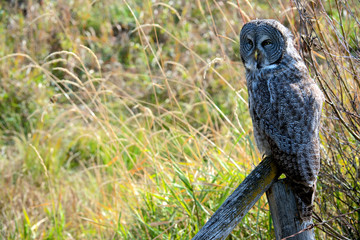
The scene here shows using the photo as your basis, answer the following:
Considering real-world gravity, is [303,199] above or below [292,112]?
below

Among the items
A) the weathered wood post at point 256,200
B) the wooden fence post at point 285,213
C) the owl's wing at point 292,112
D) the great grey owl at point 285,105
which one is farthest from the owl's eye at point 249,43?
the wooden fence post at point 285,213

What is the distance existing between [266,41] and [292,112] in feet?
1.15

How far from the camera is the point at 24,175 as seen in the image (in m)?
4.47

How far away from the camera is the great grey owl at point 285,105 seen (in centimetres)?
176

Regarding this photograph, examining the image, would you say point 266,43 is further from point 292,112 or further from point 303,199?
point 303,199

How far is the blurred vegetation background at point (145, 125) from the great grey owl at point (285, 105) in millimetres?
188

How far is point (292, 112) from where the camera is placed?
5.87 ft

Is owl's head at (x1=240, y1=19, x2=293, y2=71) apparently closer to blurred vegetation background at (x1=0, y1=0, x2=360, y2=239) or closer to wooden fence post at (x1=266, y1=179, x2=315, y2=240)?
blurred vegetation background at (x1=0, y1=0, x2=360, y2=239)

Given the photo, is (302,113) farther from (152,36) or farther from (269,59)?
(152,36)

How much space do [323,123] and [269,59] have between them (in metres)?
0.75

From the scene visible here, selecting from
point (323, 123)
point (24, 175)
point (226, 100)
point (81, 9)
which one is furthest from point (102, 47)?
point (323, 123)

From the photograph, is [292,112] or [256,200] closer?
[256,200]

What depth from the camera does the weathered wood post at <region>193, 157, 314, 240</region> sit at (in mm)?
1465

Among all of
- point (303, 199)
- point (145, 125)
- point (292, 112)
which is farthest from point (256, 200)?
point (145, 125)
